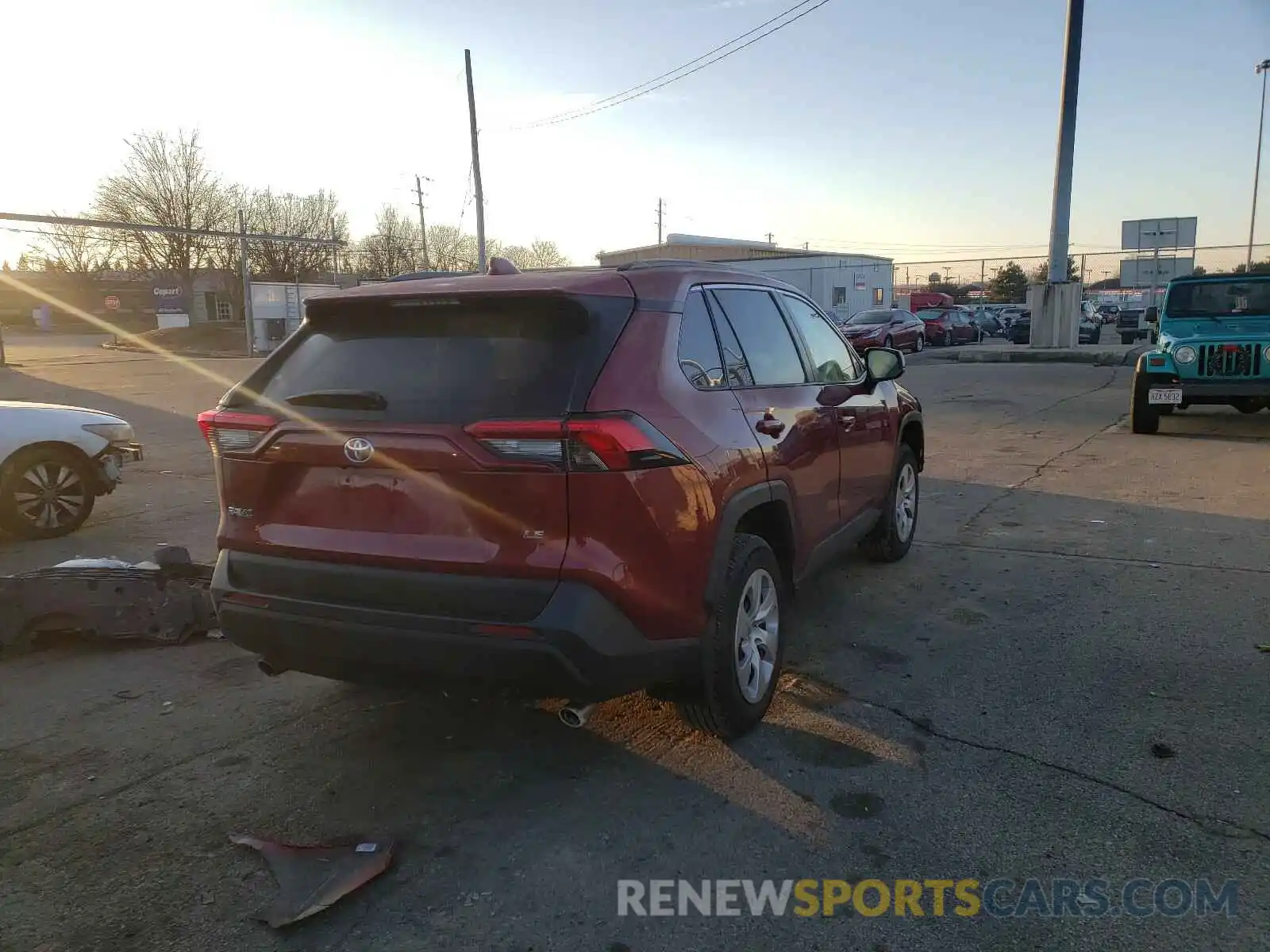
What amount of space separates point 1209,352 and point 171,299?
5860cm

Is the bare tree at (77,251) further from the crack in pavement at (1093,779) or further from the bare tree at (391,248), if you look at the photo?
the crack in pavement at (1093,779)

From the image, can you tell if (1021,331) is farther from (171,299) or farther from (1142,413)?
(171,299)

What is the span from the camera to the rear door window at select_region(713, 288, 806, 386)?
12.7 feet

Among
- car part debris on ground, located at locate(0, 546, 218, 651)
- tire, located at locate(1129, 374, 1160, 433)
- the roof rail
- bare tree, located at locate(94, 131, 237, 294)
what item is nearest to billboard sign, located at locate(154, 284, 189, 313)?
bare tree, located at locate(94, 131, 237, 294)

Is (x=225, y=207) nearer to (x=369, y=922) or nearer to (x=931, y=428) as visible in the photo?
(x=931, y=428)

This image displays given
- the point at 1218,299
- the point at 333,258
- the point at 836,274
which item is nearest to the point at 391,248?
the point at 333,258

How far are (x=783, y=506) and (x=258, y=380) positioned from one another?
2.13 m

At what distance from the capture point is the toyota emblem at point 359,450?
9.52ft

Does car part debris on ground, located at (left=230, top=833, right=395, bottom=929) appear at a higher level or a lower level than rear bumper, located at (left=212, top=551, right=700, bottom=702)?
lower

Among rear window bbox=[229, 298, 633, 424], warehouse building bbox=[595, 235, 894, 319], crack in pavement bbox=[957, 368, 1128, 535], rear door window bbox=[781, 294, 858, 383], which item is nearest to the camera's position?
rear window bbox=[229, 298, 633, 424]

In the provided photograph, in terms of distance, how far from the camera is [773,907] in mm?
2582

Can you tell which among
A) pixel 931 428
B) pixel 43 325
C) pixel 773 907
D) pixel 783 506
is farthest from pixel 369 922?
pixel 43 325

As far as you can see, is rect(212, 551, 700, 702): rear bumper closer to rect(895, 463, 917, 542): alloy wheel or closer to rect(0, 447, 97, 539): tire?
rect(895, 463, 917, 542): alloy wheel

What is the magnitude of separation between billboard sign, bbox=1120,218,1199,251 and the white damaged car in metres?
39.8
